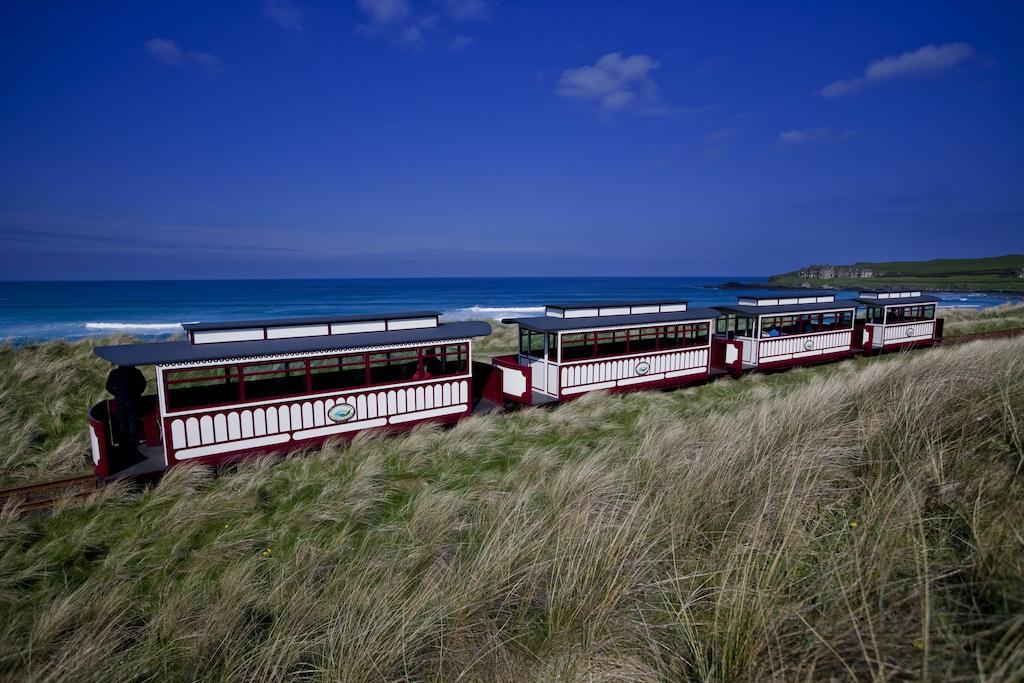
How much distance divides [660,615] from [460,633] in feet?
4.55

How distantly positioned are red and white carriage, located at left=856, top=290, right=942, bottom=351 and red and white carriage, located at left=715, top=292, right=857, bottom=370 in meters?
1.86

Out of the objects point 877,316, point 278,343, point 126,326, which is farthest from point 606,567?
point 126,326

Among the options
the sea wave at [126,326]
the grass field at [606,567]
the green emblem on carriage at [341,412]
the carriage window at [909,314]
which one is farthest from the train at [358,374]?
the sea wave at [126,326]

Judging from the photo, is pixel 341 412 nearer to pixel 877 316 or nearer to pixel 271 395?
pixel 271 395

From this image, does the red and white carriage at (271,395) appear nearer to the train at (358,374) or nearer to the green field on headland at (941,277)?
the train at (358,374)

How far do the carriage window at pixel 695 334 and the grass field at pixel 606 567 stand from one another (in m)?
8.72

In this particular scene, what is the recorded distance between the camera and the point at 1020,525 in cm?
319

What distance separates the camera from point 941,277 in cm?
13162

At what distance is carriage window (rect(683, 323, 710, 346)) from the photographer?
54.5ft

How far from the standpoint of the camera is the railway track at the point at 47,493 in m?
7.41

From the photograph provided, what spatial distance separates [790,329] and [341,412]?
18292 millimetres

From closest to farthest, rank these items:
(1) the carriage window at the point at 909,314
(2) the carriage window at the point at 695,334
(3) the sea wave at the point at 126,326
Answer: (2) the carriage window at the point at 695,334 < (1) the carriage window at the point at 909,314 < (3) the sea wave at the point at 126,326

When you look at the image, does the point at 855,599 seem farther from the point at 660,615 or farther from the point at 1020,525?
the point at 1020,525

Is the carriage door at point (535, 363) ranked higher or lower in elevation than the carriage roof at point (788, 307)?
lower
